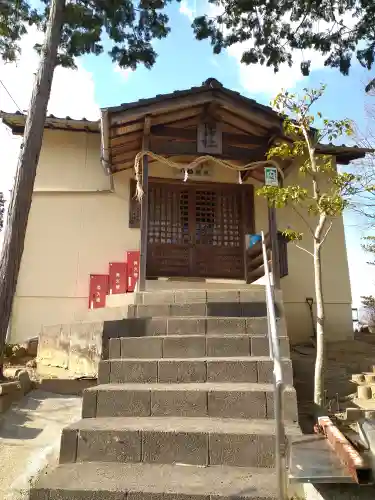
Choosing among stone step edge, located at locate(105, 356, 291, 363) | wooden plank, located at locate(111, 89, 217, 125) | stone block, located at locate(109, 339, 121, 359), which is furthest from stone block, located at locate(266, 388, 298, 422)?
wooden plank, located at locate(111, 89, 217, 125)

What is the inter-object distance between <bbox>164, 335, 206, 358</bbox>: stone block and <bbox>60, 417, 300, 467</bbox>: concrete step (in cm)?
115

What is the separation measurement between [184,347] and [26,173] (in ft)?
9.84

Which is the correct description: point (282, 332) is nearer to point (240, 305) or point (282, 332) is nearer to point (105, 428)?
point (240, 305)

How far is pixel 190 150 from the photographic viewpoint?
6.68m

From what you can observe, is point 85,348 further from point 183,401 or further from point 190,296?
point 183,401

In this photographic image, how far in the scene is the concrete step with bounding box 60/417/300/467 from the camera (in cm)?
254

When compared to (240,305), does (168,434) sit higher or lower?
lower

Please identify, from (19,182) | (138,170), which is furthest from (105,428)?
(138,170)

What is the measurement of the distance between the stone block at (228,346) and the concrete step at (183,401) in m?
0.64

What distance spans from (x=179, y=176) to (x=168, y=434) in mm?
6300

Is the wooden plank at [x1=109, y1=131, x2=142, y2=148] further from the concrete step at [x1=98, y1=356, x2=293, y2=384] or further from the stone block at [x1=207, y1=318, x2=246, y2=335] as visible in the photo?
the concrete step at [x1=98, y1=356, x2=293, y2=384]

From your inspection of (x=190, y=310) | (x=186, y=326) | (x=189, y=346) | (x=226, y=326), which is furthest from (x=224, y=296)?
(x=189, y=346)

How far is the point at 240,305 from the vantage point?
4.89m

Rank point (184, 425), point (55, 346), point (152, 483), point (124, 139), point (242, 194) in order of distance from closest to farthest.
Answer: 1. point (152, 483)
2. point (184, 425)
3. point (55, 346)
4. point (124, 139)
5. point (242, 194)
